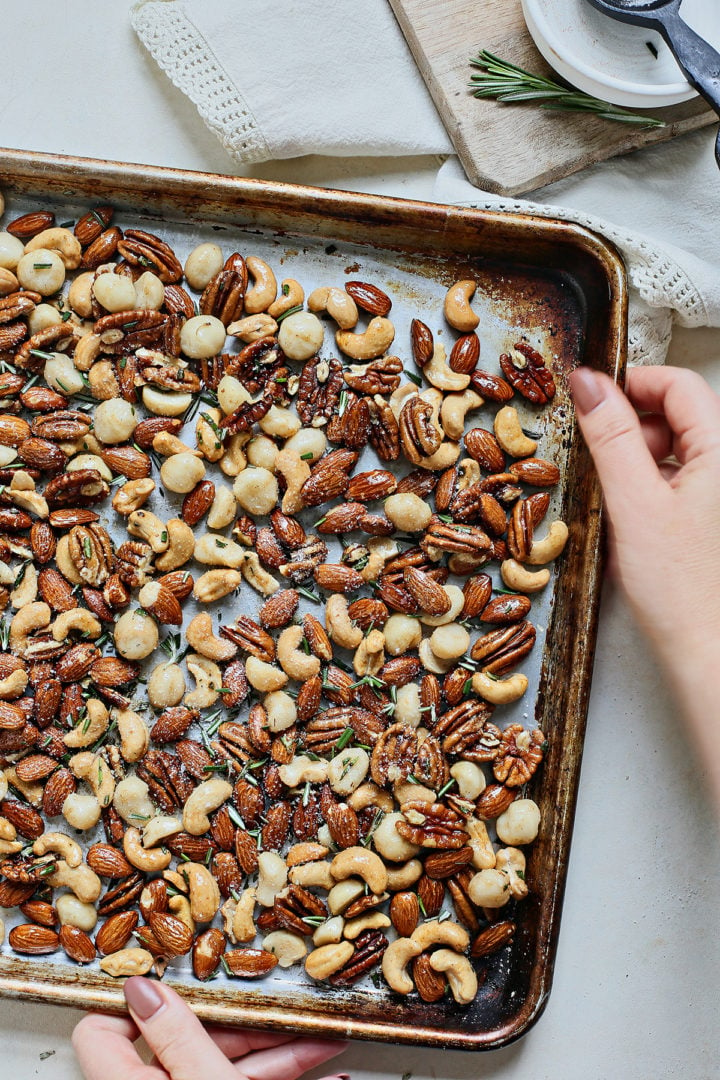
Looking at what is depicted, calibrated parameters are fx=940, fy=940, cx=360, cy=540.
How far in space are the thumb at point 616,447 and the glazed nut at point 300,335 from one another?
0.32 m

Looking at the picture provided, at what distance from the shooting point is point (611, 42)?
1184 mm

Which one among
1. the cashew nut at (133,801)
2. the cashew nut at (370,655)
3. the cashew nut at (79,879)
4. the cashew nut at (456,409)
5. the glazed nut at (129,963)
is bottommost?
the glazed nut at (129,963)

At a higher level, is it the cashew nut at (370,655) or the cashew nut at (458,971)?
the cashew nut at (370,655)

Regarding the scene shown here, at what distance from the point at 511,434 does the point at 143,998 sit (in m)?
0.78

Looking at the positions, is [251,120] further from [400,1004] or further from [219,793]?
[400,1004]

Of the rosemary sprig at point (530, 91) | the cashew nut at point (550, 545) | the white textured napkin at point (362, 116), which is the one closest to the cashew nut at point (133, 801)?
the cashew nut at point (550, 545)

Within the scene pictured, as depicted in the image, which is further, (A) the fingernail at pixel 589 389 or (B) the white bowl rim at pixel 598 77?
(B) the white bowl rim at pixel 598 77

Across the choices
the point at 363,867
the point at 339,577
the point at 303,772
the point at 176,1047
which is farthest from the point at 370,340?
the point at 176,1047

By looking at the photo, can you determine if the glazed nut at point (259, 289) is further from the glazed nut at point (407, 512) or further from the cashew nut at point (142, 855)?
the cashew nut at point (142, 855)

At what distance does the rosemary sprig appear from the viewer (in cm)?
118

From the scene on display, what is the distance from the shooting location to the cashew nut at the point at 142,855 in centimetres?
112

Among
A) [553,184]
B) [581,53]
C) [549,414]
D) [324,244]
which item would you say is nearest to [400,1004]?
[549,414]

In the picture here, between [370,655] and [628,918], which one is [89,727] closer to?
[370,655]

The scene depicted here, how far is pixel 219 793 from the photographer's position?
1.12 m
